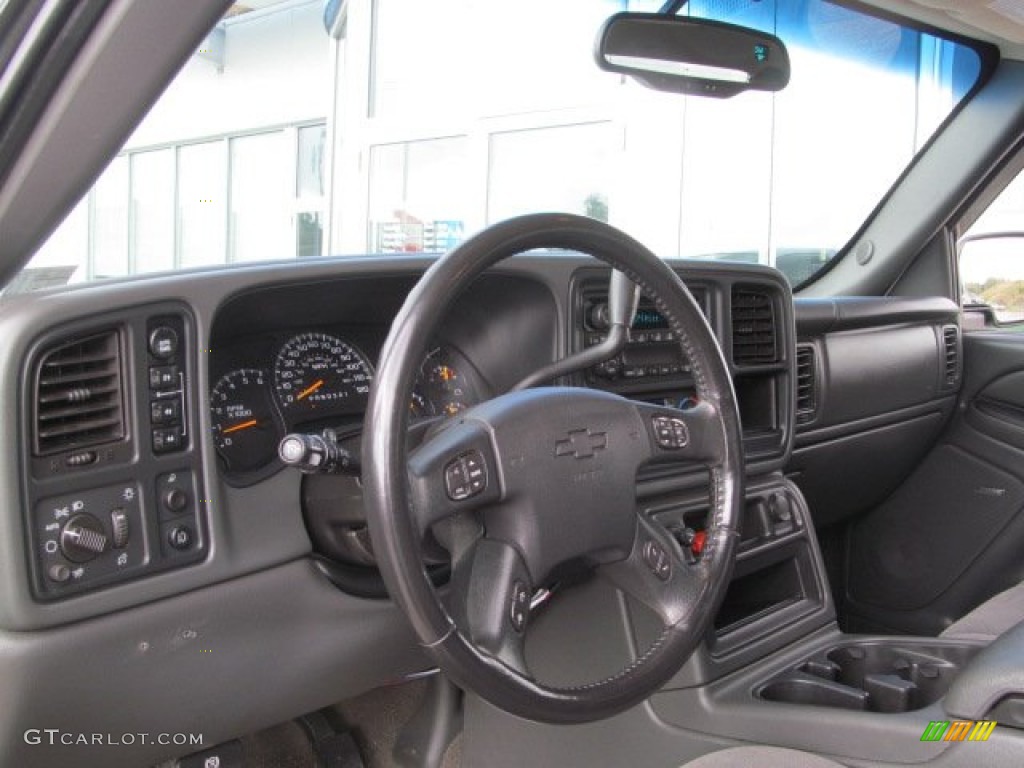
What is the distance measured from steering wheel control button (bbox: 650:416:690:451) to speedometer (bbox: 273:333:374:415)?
57cm

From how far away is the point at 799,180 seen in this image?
428cm

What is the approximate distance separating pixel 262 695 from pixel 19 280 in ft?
2.30

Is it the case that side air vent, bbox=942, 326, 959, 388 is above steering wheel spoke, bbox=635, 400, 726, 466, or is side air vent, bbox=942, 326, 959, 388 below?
above

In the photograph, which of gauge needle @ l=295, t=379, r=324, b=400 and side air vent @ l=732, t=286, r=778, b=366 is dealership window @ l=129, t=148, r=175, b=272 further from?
gauge needle @ l=295, t=379, r=324, b=400

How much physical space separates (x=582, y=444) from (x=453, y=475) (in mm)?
208

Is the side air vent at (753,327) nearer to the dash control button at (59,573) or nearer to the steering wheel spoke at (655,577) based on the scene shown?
the steering wheel spoke at (655,577)

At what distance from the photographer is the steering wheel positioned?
3.67 ft

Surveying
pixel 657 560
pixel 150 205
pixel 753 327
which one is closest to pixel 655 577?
pixel 657 560

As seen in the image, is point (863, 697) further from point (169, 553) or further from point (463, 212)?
point (463, 212)

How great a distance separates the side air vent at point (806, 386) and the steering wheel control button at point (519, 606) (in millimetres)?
1532

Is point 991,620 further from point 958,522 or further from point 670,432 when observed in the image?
point 670,432

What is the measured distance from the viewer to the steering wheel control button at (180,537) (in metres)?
1.38

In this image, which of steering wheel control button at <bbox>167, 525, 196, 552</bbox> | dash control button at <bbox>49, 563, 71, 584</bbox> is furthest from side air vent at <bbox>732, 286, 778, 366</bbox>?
dash control button at <bbox>49, 563, 71, 584</bbox>

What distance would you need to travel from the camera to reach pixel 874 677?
6.19 ft
